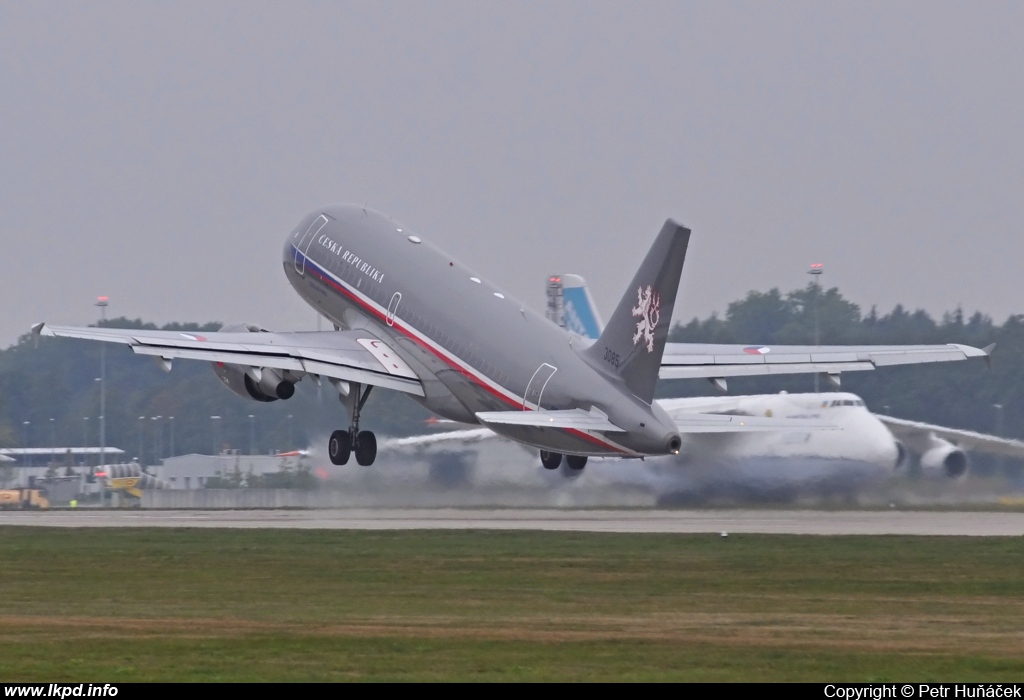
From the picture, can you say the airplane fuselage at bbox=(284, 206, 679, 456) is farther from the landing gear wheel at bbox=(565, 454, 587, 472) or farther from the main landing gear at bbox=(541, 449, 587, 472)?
the landing gear wheel at bbox=(565, 454, 587, 472)

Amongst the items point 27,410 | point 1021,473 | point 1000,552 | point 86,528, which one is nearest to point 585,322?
point 1021,473

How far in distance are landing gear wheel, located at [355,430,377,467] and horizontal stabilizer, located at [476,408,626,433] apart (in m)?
9.91

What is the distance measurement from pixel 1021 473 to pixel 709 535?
16.2 m

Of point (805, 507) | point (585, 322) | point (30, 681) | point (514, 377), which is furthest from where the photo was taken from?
point (585, 322)

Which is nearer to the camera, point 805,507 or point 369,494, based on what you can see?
point 805,507

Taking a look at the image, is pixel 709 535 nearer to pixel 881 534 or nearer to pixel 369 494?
pixel 881 534

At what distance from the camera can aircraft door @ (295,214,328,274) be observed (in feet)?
166

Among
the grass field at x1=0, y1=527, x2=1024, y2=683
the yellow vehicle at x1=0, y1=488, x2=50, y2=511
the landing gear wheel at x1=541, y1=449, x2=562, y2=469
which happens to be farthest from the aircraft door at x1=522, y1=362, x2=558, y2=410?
the yellow vehicle at x1=0, y1=488, x2=50, y2=511

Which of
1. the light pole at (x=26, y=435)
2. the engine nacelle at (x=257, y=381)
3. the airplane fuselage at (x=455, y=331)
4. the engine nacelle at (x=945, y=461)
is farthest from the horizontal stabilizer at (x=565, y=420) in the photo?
the light pole at (x=26, y=435)

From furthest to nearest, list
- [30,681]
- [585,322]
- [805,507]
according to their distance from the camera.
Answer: [585,322]
[805,507]
[30,681]

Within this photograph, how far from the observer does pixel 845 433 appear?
44.6 m

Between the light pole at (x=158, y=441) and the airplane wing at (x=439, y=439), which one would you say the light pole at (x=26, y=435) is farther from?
the airplane wing at (x=439, y=439)

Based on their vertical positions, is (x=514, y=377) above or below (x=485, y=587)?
above
